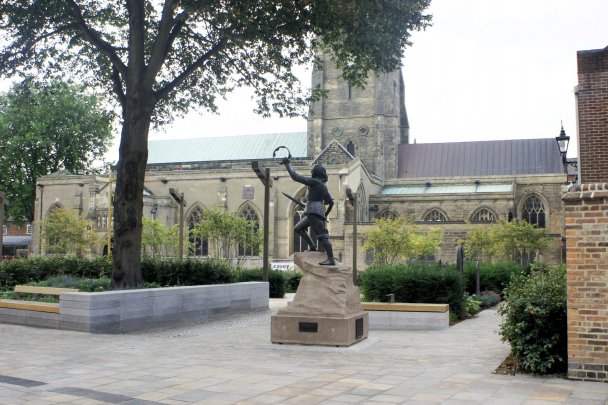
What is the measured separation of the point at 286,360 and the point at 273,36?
34.4 feet

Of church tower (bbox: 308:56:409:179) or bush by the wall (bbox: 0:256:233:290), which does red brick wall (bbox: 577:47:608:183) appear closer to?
bush by the wall (bbox: 0:256:233:290)

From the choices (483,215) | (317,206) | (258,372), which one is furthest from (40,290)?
(483,215)

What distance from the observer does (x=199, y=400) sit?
6445mm

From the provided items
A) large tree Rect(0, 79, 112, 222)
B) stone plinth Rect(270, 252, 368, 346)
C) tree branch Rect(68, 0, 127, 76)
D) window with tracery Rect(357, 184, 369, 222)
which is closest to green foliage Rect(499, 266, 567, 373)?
stone plinth Rect(270, 252, 368, 346)

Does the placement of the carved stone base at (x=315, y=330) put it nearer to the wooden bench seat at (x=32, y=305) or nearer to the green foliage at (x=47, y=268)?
the wooden bench seat at (x=32, y=305)

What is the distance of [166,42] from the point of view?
16422mm

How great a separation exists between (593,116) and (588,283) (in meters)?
8.43

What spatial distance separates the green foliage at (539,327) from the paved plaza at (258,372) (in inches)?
13.5

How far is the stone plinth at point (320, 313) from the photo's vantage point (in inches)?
415

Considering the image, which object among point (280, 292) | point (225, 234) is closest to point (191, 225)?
point (225, 234)

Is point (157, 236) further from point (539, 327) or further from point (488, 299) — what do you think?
point (539, 327)

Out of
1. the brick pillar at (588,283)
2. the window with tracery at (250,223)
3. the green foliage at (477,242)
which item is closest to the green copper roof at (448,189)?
the green foliage at (477,242)

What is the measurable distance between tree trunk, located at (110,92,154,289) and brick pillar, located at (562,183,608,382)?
1053cm

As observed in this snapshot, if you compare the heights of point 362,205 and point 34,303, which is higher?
point 362,205
